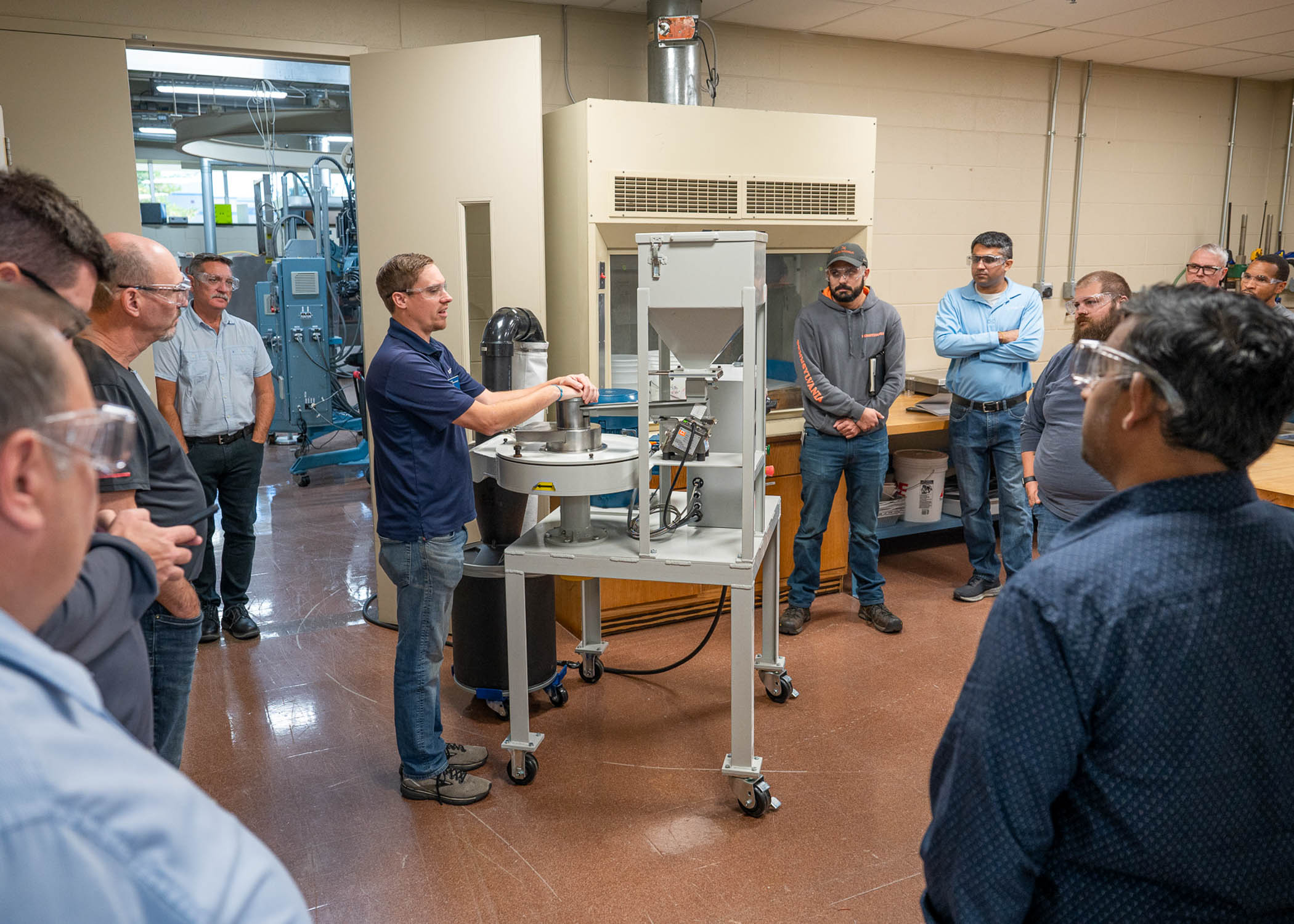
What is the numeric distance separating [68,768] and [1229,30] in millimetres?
5820

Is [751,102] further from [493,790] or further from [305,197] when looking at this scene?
[305,197]

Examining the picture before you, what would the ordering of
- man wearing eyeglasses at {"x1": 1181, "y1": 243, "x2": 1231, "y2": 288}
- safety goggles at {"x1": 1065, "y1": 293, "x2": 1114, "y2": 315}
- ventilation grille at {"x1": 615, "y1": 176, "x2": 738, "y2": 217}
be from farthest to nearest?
1. man wearing eyeglasses at {"x1": 1181, "y1": 243, "x2": 1231, "y2": 288}
2. ventilation grille at {"x1": 615, "y1": 176, "x2": 738, "y2": 217}
3. safety goggles at {"x1": 1065, "y1": 293, "x2": 1114, "y2": 315}

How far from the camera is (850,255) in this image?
3717 mm

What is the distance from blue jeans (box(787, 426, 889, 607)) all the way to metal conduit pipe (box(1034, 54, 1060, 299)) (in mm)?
2163

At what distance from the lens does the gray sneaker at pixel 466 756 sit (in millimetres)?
2805

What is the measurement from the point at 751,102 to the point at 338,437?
205 inches

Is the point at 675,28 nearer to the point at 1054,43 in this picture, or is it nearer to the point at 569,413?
the point at 569,413

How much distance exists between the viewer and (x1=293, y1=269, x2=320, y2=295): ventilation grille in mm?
6980

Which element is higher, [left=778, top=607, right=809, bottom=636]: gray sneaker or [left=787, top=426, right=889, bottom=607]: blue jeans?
[left=787, top=426, right=889, bottom=607]: blue jeans

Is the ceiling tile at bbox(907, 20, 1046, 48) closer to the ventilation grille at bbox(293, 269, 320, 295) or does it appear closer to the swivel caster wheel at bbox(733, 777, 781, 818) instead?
the swivel caster wheel at bbox(733, 777, 781, 818)

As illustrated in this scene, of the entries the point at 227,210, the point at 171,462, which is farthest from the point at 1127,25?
the point at 227,210

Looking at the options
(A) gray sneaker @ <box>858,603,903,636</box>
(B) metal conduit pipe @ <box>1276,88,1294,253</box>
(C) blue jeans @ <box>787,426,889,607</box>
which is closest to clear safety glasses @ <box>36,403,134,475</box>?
(C) blue jeans @ <box>787,426,889,607</box>

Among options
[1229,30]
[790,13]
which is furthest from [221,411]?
[1229,30]

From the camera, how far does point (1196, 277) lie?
4176 mm
